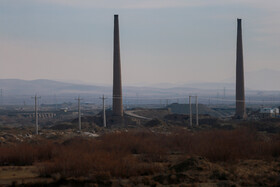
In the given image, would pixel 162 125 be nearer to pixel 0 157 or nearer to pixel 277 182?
pixel 0 157

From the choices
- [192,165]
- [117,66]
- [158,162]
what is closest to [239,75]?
[117,66]

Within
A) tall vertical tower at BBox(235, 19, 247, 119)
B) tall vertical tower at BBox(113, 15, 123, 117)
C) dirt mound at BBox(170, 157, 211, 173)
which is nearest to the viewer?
dirt mound at BBox(170, 157, 211, 173)

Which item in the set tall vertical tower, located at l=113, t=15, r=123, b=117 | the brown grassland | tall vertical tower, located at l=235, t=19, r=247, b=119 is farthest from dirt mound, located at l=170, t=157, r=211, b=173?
tall vertical tower, located at l=235, t=19, r=247, b=119

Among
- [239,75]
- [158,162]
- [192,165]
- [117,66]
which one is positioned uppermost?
[117,66]

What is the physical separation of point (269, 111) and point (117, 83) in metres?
24.9

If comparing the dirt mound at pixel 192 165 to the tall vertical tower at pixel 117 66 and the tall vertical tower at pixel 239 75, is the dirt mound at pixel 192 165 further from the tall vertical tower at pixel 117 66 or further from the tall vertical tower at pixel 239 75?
the tall vertical tower at pixel 239 75

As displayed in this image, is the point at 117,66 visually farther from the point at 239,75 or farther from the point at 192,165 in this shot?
the point at 192,165

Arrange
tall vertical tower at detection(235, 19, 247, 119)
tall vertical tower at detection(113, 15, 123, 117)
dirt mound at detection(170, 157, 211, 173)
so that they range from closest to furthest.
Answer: dirt mound at detection(170, 157, 211, 173) < tall vertical tower at detection(113, 15, 123, 117) < tall vertical tower at detection(235, 19, 247, 119)

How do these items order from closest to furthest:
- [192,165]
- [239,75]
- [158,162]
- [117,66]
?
[192,165] < [158,162] < [117,66] < [239,75]

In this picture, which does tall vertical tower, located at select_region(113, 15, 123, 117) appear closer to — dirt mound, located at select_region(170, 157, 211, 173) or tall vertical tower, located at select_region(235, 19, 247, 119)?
tall vertical tower, located at select_region(235, 19, 247, 119)

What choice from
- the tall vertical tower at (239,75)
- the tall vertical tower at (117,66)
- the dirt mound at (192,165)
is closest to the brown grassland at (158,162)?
the dirt mound at (192,165)

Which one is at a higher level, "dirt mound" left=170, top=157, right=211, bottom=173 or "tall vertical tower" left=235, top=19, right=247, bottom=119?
"tall vertical tower" left=235, top=19, right=247, bottom=119

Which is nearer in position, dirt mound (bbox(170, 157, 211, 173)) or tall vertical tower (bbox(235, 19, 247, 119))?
dirt mound (bbox(170, 157, 211, 173))

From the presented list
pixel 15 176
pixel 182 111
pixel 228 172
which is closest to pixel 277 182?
pixel 228 172
